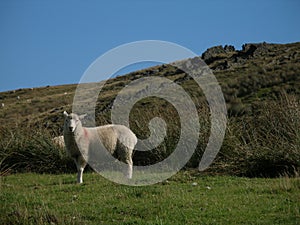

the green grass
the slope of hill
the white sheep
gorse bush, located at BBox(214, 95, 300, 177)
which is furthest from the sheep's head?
the slope of hill

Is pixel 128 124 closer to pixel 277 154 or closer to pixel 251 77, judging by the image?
pixel 277 154

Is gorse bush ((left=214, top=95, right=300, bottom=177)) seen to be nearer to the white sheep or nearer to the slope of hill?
the slope of hill

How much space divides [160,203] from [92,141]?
472 centimetres

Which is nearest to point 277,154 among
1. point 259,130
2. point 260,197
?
point 259,130

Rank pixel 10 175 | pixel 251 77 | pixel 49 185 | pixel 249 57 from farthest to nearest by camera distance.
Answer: pixel 249 57 < pixel 251 77 < pixel 10 175 < pixel 49 185

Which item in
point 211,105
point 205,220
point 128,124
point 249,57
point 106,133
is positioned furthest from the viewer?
point 249,57

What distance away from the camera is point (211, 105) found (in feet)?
46.9

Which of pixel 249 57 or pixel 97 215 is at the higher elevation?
pixel 249 57

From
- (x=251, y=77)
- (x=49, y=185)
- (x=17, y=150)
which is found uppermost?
(x=251, y=77)

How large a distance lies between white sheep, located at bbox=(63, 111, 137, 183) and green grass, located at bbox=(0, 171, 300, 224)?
130 cm

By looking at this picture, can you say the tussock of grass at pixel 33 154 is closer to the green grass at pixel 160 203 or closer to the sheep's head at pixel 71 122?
the sheep's head at pixel 71 122

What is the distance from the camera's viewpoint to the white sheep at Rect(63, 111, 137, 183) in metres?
11.8

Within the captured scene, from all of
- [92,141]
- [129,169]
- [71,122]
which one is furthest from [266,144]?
[71,122]

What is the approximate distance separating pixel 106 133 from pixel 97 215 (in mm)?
5314
